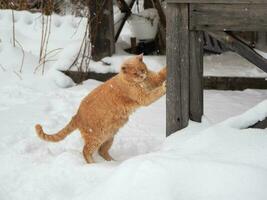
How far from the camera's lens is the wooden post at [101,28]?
20.2ft

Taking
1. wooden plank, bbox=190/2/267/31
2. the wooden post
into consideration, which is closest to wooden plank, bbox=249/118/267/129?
wooden plank, bbox=190/2/267/31

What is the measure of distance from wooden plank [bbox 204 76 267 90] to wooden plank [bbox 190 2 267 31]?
2267mm

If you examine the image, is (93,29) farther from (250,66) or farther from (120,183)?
(120,183)

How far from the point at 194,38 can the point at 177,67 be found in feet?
0.80

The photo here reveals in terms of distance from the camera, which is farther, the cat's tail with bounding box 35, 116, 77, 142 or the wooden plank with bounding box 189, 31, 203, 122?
the cat's tail with bounding box 35, 116, 77, 142

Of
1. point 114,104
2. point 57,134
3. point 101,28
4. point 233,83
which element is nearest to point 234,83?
point 233,83

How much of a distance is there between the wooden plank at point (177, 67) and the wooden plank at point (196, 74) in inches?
1.5

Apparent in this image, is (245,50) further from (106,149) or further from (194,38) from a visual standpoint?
(106,149)

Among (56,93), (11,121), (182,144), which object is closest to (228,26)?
(182,144)

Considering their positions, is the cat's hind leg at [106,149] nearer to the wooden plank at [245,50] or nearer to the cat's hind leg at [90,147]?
the cat's hind leg at [90,147]

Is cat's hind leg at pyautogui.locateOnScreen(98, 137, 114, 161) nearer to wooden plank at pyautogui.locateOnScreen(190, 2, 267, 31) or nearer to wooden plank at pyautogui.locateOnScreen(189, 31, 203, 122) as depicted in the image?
wooden plank at pyautogui.locateOnScreen(189, 31, 203, 122)

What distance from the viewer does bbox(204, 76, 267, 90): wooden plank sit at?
5.63 meters

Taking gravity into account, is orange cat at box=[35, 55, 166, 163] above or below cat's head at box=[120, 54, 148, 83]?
below

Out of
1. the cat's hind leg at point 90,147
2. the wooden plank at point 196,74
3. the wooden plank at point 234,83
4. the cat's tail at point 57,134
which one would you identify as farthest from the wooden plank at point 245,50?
the wooden plank at point 234,83
